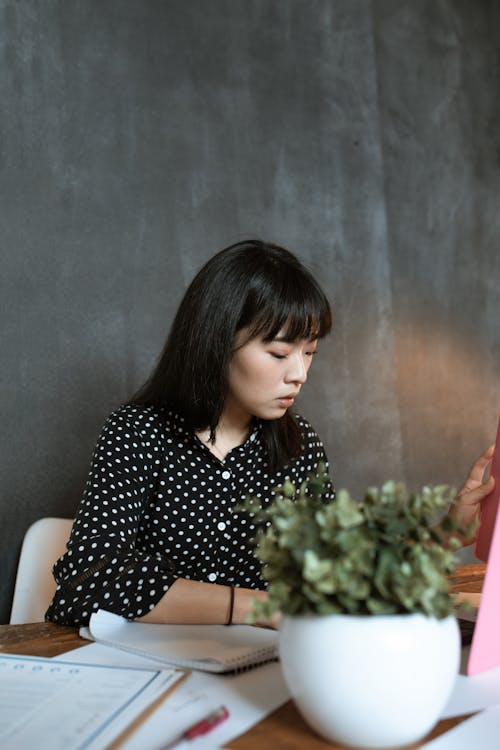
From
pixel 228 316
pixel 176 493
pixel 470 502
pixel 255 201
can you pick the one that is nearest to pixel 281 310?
pixel 228 316

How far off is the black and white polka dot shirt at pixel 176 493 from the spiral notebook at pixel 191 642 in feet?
0.55

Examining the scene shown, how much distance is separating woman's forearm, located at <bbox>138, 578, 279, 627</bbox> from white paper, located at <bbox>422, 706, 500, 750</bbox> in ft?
1.35

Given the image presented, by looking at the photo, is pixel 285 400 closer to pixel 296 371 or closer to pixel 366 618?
pixel 296 371

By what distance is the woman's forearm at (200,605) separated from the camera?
1.12 metres

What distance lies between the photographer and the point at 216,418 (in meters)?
1.58

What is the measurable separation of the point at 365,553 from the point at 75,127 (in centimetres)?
179

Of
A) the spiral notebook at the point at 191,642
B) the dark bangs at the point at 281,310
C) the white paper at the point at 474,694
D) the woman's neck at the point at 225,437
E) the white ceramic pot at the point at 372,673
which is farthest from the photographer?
the woman's neck at the point at 225,437

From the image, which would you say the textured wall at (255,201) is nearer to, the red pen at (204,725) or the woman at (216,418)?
the woman at (216,418)

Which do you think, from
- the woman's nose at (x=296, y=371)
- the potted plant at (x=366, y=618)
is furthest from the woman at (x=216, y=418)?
the potted plant at (x=366, y=618)

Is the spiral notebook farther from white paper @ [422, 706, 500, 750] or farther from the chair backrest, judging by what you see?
the chair backrest

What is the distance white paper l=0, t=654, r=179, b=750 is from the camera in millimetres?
724

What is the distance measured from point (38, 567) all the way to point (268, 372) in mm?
724

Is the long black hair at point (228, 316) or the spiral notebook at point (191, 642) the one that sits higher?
the long black hair at point (228, 316)

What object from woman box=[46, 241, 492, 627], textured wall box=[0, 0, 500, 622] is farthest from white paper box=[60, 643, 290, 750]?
textured wall box=[0, 0, 500, 622]
